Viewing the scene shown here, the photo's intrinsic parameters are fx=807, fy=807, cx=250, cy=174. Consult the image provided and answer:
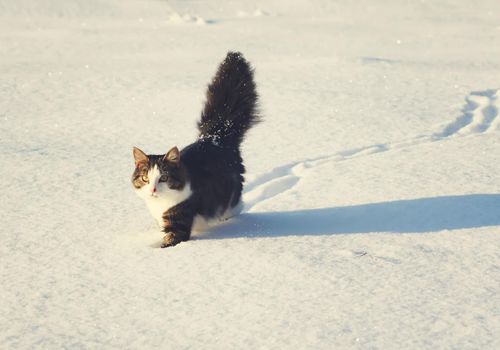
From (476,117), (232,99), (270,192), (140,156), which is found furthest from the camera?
(476,117)

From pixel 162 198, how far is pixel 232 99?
1.11 meters

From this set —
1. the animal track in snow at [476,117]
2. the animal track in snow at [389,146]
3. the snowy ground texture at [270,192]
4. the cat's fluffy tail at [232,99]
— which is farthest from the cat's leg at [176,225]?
the animal track in snow at [476,117]

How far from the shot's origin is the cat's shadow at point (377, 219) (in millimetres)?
4387

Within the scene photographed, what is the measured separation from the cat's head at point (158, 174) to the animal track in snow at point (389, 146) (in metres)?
0.84

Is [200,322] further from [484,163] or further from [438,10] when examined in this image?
[438,10]

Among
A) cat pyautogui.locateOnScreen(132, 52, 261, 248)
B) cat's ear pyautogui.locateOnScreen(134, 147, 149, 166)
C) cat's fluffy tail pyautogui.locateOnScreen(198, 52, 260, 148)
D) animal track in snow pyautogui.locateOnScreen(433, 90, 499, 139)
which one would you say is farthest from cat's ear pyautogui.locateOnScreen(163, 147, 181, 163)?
animal track in snow pyautogui.locateOnScreen(433, 90, 499, 139)

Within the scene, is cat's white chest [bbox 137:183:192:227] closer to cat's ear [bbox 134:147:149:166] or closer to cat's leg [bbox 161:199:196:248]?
cat's leg [bbox 161:199:196:248]

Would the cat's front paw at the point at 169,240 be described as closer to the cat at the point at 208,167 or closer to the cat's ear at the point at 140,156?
the cat at the point at 208,167

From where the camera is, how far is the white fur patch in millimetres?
4219

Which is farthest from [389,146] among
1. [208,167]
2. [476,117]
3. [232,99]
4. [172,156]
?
[172,156]

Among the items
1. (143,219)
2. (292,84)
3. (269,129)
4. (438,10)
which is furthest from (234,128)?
(438,10)

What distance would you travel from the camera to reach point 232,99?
5.14m

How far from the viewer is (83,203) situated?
4.97 meters

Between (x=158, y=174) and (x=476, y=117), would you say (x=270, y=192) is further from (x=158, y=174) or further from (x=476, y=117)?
(x=476, y=117)
